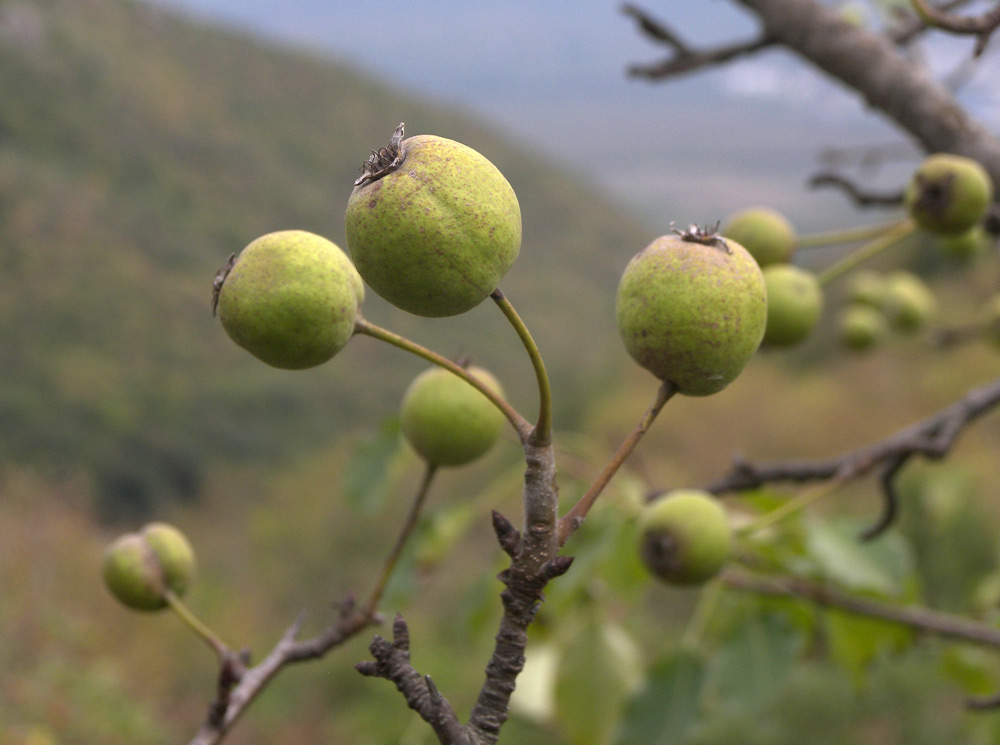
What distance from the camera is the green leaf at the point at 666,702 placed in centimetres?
175

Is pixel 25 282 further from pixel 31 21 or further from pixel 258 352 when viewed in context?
pixel 258 352

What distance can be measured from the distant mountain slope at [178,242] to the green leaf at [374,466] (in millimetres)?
21686

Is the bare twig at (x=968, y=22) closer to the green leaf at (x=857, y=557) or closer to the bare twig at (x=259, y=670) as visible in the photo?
the green leaf at (x=857, y=557)

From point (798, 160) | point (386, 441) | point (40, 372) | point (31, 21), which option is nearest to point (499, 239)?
point (386, 441)

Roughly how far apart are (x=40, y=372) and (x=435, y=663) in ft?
99.1

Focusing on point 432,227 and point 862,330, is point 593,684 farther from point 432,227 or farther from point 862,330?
point 432,227

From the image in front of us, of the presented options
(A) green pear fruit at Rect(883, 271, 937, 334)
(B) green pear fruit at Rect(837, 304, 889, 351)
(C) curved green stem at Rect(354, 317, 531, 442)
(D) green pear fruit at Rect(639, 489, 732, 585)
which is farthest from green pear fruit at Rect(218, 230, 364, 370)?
(A) green pear fruit at Rect(883, 271, 937, 334)

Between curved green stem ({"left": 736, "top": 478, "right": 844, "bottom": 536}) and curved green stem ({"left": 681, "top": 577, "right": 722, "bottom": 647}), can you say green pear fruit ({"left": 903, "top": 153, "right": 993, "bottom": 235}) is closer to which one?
curved green stem ({"left": 736, "top": 478, "right": 844, "bottom": 536})

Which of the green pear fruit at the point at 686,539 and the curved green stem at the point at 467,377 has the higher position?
the curved green stem at the point at 467,377

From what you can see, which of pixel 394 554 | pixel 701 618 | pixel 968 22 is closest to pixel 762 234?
pixel 968 22

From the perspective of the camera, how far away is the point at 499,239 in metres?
0.85

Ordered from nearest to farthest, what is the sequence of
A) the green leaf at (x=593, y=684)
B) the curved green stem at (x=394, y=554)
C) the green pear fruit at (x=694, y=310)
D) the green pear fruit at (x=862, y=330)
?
the green pear fruit at (x=694, y=310)
the curved green stem at (x=394, y=554)
the green leaf at (x=593, y=684)
the green pear fruit at (x=862, y=330)

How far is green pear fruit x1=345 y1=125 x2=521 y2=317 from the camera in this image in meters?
0.80

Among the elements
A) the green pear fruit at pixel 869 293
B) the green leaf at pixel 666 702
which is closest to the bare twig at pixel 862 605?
the green leaf at pixel 666 702
